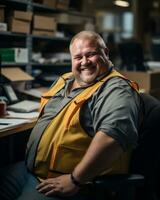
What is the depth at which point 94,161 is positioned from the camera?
139 cm

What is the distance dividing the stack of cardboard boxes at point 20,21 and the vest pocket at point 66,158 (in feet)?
4.83

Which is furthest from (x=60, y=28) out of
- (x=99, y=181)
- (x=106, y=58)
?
(x=99, y=181)

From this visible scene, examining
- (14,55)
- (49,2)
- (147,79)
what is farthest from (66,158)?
(147,79)

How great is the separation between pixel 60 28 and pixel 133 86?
208cm

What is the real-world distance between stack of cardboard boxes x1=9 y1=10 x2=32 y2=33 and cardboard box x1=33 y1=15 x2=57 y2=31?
9cm

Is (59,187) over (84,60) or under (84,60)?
under

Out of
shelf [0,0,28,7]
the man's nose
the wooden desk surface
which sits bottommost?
the wooden desk surface

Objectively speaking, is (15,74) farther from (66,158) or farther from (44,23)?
(66,158)

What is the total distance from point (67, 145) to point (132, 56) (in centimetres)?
310

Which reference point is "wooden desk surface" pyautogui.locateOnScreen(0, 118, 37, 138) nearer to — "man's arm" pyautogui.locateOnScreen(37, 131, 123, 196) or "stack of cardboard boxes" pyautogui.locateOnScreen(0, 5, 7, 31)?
"man's arm" pyautogui.locateOnScreen(37, 131, 123, 196)

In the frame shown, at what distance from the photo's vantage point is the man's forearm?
1385 mm

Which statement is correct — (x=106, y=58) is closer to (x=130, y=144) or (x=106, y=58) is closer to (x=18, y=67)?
(x=130, y=144)

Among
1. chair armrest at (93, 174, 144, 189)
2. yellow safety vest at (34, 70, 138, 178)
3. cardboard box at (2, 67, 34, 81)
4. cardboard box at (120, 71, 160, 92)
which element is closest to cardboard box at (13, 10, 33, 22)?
cardboard box at (2, 67, 34, 81)

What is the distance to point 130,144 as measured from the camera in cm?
141
